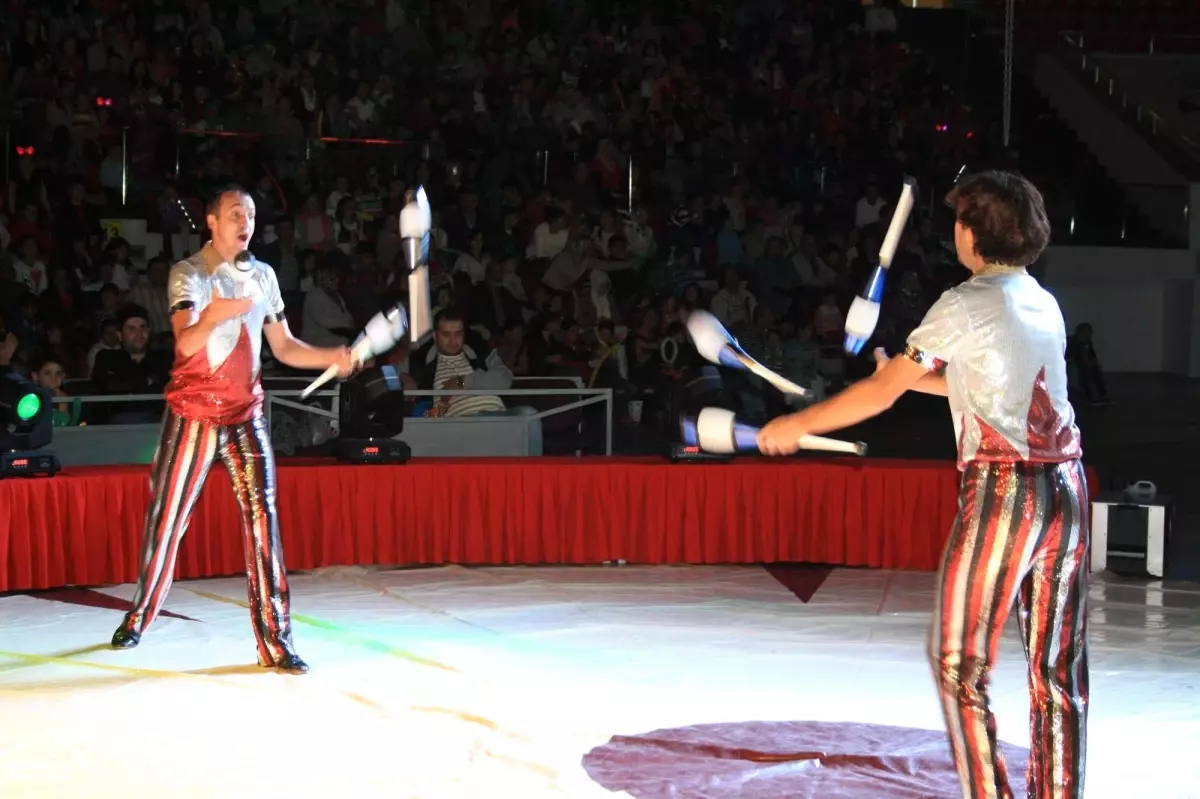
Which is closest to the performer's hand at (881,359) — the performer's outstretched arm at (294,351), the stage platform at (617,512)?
the performer's outstretched arm at (294,351)

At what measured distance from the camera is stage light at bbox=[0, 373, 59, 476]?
22.2ft

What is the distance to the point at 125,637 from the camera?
5891mm

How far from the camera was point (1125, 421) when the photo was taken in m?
13.9

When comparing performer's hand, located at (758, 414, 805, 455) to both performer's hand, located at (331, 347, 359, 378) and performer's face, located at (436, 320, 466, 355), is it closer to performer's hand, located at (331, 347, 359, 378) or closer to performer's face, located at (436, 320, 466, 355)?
performer's hand, located at (331, 347, 359, 378)

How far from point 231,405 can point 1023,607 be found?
313 centimetres

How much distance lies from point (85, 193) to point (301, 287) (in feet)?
6.51

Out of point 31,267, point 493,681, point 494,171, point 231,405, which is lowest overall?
point 493,681

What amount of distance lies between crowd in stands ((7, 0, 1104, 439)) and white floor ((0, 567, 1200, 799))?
2715mm

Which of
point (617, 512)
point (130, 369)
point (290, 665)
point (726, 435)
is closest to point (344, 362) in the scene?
point (290, 665)

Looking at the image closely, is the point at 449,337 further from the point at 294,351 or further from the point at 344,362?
the point at 344,362

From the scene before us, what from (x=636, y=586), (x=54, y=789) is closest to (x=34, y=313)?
(x=636, y=586)

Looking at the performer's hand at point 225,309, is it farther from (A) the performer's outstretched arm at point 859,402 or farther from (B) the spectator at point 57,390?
(B) the spectator at point 57,390

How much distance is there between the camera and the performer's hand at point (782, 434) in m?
3.46

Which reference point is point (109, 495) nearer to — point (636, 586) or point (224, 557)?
point (224, 557)
